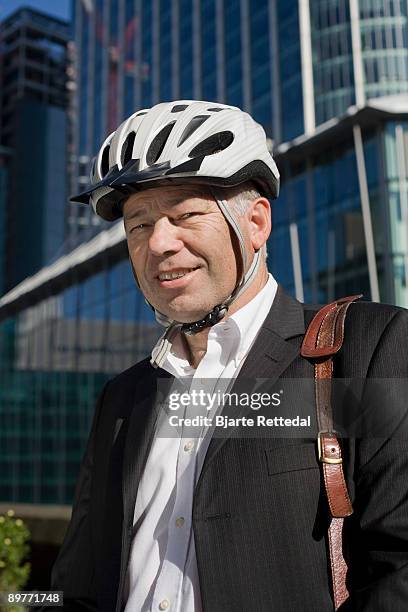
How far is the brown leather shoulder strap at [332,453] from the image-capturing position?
176 centimetres

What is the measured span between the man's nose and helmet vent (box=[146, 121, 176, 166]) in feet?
0.68

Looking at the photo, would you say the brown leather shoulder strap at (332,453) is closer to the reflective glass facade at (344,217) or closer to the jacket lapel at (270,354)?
the jacket lapel at (270,354)

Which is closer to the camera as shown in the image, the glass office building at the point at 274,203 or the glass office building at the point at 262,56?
the glass office building at the point at 274,203

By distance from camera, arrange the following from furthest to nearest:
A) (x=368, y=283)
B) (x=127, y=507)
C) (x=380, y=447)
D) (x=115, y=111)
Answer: (x=115, y=111)
(x=368, y=283)
(x=127, y=507)
(x=380, y=447)

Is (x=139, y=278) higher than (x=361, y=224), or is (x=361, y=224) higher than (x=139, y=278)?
(x=361, y=224)

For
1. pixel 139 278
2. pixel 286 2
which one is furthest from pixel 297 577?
pixel 286 2

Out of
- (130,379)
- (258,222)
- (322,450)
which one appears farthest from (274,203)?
(322,450)

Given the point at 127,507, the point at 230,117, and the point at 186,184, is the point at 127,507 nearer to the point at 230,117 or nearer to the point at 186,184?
the point at 186,184

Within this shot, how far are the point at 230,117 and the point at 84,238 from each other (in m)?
47.2

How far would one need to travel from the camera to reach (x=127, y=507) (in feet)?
7.00

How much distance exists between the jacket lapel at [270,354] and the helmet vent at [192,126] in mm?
597

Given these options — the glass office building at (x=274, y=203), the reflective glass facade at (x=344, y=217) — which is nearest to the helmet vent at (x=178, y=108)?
the reflective glass facade at (x=344, y=217)

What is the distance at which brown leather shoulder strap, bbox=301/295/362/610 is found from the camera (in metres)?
1.76

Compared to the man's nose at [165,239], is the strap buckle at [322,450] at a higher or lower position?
lower
